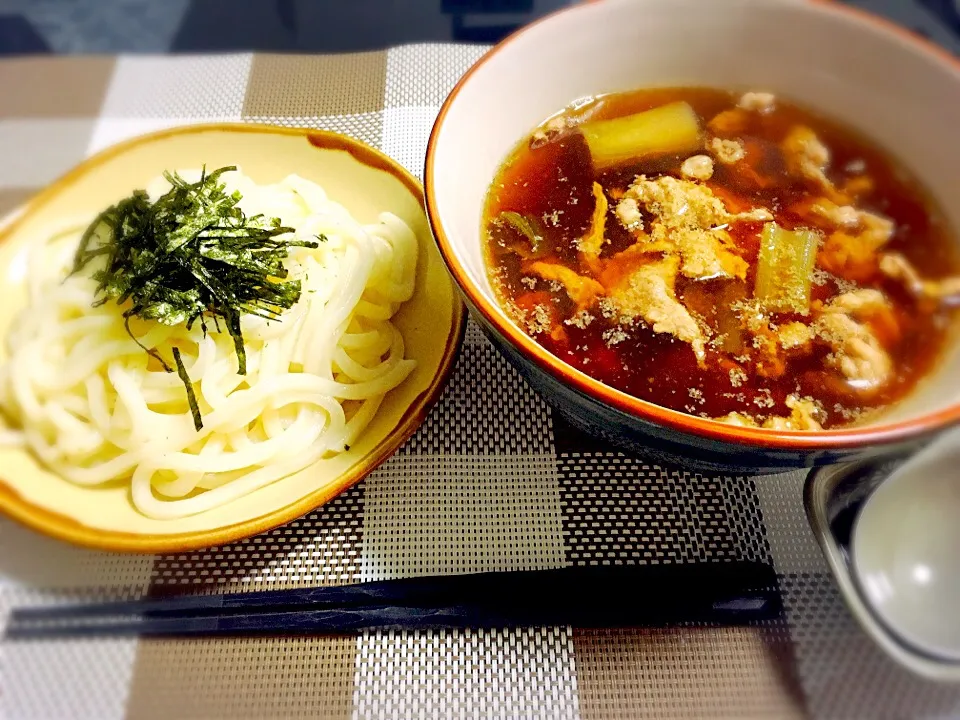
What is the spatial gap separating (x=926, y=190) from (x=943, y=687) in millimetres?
688

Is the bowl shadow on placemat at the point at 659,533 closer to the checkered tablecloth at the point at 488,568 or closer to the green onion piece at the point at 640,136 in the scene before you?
the checkered tablecloth at the point at 488,568

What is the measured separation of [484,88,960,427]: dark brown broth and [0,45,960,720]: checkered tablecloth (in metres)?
0.18

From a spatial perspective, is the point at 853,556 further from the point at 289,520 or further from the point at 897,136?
the point at 289,520

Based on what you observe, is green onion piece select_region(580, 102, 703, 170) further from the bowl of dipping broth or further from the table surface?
the table surface

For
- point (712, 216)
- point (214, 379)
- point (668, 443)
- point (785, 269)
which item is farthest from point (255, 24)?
point (668, 443)

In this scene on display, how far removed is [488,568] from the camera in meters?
0.89

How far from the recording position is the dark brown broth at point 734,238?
2.78 feet

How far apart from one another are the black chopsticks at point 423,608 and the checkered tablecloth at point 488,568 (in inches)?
0.7

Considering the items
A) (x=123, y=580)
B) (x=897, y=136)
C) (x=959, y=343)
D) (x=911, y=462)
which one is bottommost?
(x=123, y=580)

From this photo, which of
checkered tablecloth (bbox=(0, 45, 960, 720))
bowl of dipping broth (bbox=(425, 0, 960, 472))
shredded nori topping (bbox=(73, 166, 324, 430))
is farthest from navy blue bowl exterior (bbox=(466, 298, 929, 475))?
shredded nori topping (bbox=(73, 166, 324, 430))

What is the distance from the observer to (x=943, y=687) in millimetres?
782

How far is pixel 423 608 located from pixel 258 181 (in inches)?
35.9

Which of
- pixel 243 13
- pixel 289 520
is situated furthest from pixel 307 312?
pixel 243 13

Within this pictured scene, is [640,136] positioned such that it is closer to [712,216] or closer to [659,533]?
[712,216]
